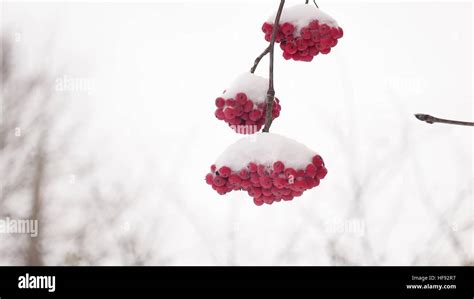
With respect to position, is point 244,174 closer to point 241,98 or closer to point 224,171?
point 224,171

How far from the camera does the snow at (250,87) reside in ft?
2.63

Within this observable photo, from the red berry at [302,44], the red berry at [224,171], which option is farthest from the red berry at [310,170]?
the red berry at [302,44]

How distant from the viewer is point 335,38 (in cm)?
90

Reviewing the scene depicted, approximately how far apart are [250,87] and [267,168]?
15 centimetres

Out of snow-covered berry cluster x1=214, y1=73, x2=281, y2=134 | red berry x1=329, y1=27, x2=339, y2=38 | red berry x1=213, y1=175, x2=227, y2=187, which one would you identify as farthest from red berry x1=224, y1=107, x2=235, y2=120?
red berry x1=329, y1=27, x2=339, y2=38

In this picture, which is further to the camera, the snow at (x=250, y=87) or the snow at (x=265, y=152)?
the snow at (x=250, y=87)

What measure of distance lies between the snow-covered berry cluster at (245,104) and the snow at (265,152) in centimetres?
8

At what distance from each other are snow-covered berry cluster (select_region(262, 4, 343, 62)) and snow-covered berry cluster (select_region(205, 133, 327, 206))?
0.22m

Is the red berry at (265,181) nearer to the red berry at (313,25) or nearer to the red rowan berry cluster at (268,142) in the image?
the red rowan berry cluster at (268,142)

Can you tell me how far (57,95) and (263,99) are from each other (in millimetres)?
4872

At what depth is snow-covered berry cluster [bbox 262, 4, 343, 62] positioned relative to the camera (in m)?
0.87

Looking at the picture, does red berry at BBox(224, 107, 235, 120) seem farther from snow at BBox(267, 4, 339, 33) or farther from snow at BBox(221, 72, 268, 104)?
snow at BBox(267, 4, 339, 33)
